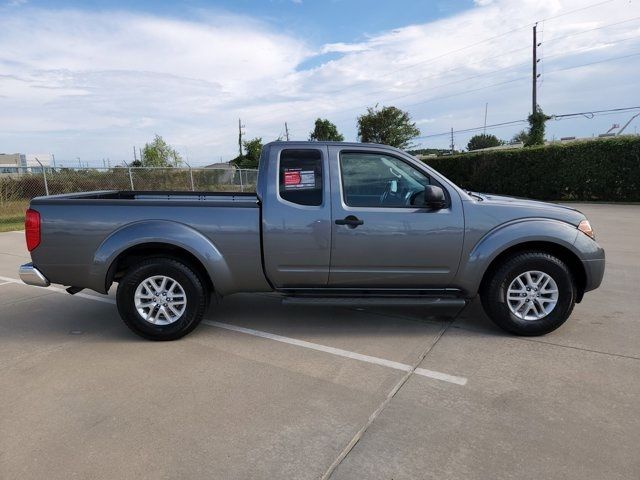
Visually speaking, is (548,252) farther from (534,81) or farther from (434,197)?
(534,81)

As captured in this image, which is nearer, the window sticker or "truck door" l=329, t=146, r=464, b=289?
"truck door" l=329, t=146, r=464, b=289

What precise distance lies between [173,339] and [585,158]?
1813 centimetres

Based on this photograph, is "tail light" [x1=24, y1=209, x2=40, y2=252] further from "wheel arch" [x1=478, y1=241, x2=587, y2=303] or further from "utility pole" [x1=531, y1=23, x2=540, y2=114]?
"utility pole" [x1=531, y1=23, x2=540, y2=114]

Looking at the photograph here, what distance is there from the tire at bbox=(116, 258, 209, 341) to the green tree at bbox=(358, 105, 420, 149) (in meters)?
40.0

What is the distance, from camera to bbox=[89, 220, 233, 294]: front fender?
4.17m

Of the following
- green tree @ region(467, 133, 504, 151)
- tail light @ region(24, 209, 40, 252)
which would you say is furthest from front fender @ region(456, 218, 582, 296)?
green tree @ region(467, 133, 504, 151)

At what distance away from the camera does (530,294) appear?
4.25m

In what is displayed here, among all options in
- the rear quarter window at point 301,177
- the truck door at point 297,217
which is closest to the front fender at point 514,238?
the truck door at point 297,217

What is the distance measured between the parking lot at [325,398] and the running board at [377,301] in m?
0.34

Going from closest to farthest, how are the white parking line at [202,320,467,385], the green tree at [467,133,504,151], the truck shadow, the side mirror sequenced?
the white parking line at [202,320,467,385] < the side mirror < the truck shadow < the green tree at [467,133,504,151]

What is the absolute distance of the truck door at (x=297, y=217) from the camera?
423 cm

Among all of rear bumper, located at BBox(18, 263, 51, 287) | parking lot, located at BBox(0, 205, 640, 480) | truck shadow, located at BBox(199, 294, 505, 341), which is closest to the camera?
parking lot, located at BBox(0, 205, 640, 480)

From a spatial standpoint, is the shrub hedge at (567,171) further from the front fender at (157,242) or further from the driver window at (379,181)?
the front fender at (157,242)

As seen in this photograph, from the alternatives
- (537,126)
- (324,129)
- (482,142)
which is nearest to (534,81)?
(537,126)
